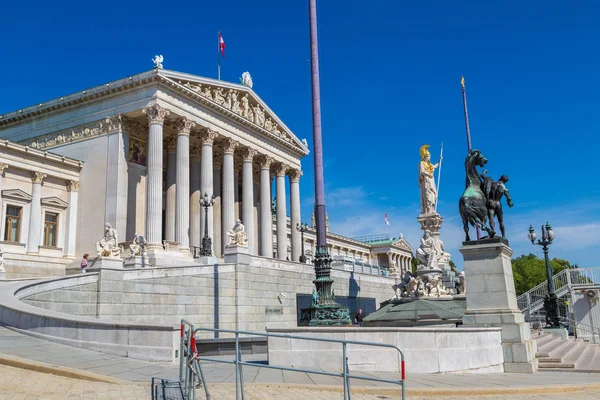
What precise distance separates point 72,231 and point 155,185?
299 inches

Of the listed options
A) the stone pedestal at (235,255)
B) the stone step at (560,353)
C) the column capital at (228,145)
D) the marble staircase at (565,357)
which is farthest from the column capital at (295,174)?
the stone step at (560,353)

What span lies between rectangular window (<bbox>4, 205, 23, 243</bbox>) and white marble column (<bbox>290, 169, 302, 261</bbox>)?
24068 mm

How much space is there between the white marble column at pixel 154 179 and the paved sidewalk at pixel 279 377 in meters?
Answer: 23.5

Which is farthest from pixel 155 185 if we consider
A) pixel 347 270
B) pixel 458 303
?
pixel 458 303

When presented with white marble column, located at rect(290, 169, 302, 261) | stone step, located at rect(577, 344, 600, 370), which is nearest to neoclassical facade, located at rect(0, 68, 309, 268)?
white marble column, located at rect(290, 169, 302, 261)

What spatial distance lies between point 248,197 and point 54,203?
51.4ft

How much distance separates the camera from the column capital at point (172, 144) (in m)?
45.0

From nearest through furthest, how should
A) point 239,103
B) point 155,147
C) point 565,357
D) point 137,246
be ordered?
point 565,357, point 137,246, point 155,147, point 239,103

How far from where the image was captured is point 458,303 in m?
21.9

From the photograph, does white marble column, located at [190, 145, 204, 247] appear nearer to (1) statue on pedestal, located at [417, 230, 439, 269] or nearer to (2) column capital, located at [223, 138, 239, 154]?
(2) column capital, located at [223, 138, 239, 154]

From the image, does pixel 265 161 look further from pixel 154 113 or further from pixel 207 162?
pixel 154 113

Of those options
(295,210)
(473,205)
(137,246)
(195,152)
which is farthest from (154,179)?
(473,205)

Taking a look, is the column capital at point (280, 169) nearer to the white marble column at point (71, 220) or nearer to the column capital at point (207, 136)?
the column capital at point (207, 136)

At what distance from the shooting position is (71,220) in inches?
1559
